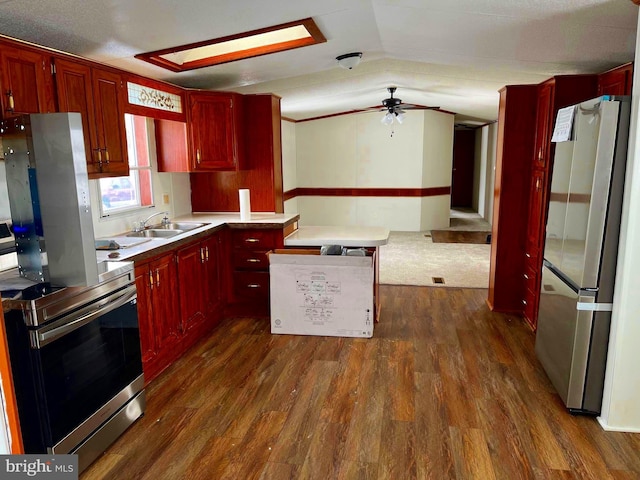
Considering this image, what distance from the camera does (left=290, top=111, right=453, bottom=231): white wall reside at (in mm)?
8430

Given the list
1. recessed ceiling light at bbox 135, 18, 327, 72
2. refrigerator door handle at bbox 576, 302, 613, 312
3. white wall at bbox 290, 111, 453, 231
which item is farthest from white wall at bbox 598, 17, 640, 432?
white wall at bbox 290, 111, 453, 231

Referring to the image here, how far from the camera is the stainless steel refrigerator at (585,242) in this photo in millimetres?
2285

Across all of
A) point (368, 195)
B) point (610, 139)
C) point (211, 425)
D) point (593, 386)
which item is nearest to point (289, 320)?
point (211, 425)

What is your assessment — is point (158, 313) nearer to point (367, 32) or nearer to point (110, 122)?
point (110, 122)

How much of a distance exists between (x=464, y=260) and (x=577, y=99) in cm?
321

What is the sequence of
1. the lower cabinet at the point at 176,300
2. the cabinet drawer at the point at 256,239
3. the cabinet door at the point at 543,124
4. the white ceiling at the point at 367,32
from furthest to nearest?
the cabinet drawer at the point at 256,239 < the cabinet door at the point at 543,124 < the lower cabinet at the point at 176,300 < the white ceiling at the point at 367,32

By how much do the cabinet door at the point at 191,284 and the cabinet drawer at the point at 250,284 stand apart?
1.59 feet

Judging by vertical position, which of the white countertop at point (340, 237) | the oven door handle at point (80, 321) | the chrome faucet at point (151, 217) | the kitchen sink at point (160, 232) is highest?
the chrome faucet at point (151, 217)

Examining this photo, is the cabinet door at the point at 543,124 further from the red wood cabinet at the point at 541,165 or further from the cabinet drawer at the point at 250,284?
the cabinet drawer at the point at 250,284

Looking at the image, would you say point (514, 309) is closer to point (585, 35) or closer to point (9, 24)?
point (585, 35)

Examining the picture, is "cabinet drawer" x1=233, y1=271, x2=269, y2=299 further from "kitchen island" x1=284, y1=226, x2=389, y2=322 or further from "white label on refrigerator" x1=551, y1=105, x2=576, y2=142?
"white label on refrigerator" x1=551, y1=105, x2=576, y2=142

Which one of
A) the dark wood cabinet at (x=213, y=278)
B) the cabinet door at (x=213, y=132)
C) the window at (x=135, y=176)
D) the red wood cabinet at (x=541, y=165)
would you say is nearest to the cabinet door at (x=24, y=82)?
the window at (x=135, y=176)

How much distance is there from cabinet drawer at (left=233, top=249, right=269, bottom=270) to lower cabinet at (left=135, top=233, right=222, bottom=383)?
0.20 metres

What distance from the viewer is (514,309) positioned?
427 centimetres
